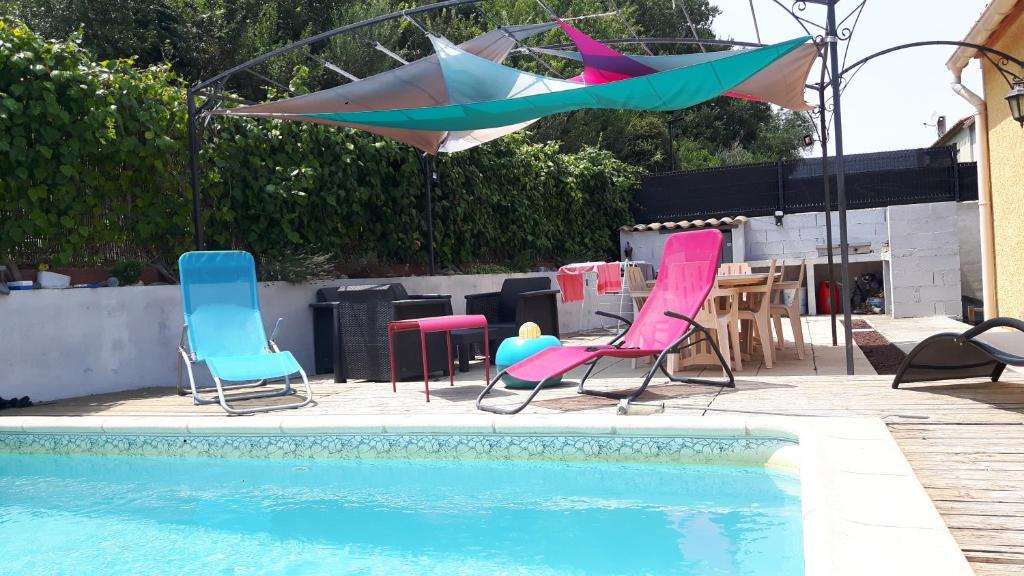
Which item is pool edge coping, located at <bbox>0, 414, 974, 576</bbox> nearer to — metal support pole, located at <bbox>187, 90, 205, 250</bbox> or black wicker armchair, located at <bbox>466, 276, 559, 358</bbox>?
metal support pole, located at <bbox>187, 90, 205, 250</bbox>

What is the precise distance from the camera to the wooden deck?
2527mm

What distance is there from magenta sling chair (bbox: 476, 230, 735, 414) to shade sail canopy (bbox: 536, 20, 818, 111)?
1485 millimetres

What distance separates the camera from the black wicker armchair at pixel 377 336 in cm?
700

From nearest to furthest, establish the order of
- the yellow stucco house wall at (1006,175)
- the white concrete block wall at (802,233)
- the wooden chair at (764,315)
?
1. the wooden chair at (764,315)
2. the yellow stucco house wall at (1006,175)
3. the white concrete block wall at (802,233)

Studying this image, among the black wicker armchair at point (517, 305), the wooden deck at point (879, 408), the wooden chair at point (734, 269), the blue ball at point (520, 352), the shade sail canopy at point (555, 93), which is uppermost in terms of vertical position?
the shade sail canopy at point (555, 93)

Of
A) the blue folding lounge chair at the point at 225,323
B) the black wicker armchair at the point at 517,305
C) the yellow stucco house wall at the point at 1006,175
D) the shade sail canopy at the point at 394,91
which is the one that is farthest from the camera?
the yellow stucco house wall at the point at 1006,175

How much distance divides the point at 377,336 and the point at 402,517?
3479 mm

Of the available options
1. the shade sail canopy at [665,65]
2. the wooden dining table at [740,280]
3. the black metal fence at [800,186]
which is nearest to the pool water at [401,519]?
the wooden dining table at [740,280]

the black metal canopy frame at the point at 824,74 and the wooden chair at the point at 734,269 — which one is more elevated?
the black metal canopy frame at the point at 824,74

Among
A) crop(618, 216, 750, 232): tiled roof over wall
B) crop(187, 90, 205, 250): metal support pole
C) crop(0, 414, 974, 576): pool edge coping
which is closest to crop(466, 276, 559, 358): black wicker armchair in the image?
crop(187, 90, 205, 250): metal support pole

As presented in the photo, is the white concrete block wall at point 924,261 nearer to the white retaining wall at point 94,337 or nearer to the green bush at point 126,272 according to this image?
the white retaining wall at point 94,337

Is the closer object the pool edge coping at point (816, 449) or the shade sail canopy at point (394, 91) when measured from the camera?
the pool edge coping at point (816, 449)

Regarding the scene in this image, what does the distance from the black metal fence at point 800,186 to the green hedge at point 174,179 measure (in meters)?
5.15

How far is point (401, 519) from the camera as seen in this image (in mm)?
3691
